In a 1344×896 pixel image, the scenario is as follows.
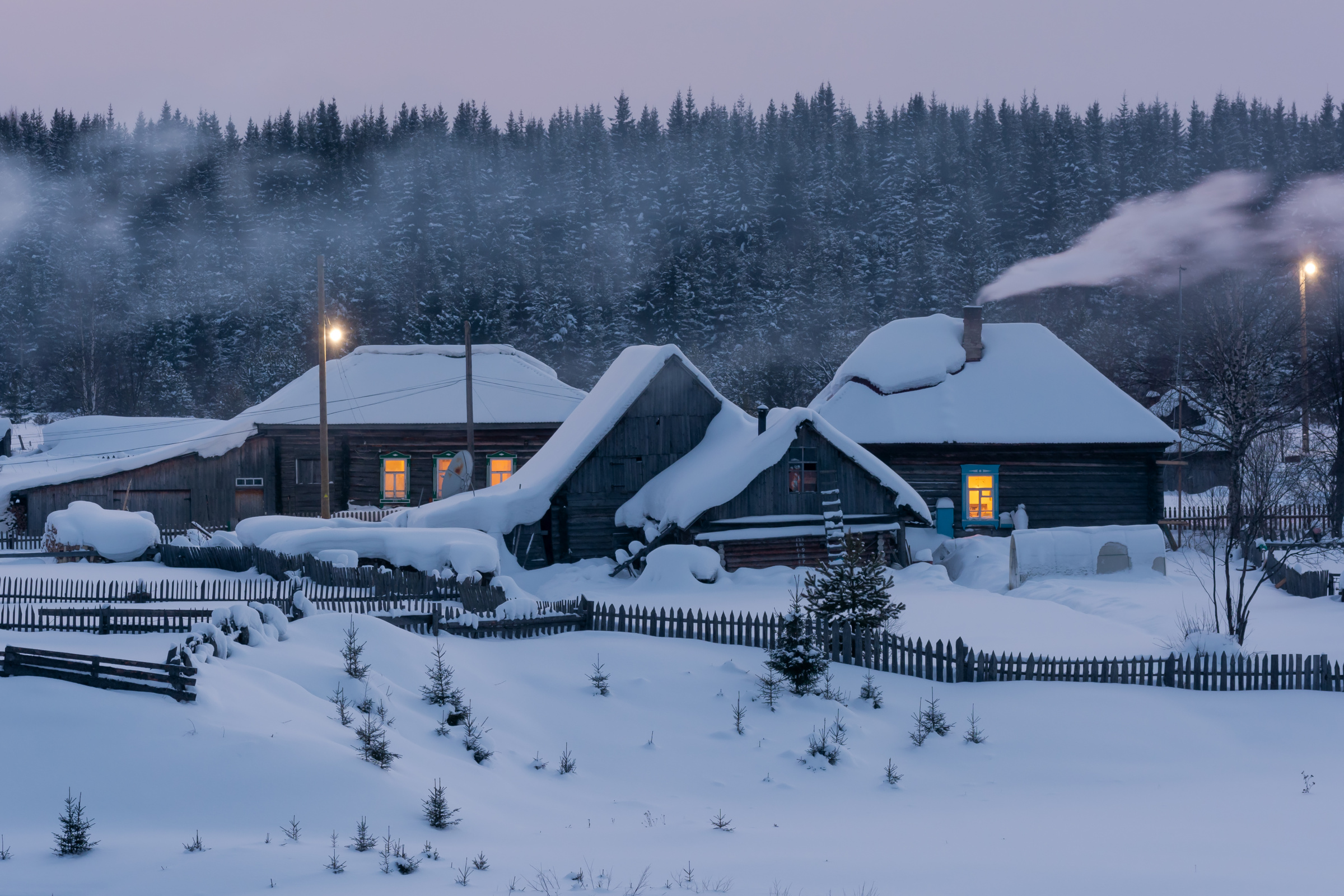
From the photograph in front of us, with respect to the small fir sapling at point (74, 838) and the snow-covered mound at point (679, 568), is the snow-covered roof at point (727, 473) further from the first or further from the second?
the small fir sapling at point (74, 838)

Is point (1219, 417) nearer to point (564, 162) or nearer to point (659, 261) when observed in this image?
point (659, 261)

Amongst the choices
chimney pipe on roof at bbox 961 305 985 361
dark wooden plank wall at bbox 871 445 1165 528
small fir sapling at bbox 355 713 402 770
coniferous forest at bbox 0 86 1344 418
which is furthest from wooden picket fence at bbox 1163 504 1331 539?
coniferous forest at bbox 0 86 1344 418

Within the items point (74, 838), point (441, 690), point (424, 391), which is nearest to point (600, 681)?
point (441, 690)

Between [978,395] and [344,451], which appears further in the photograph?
[344,451]

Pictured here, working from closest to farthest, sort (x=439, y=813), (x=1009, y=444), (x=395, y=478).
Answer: (x=439, y=813)
(x=1009, y=444)
(x=395, y=478)

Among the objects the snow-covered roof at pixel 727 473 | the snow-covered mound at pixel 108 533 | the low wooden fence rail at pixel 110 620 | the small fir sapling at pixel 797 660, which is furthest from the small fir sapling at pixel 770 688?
the snow-covered mound at pixel 108 533

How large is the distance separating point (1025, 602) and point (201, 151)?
121m

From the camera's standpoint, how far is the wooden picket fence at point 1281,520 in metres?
Result: 28.8

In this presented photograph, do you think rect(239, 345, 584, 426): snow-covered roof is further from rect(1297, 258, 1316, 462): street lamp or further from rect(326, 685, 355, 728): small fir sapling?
rect(1297, 258, 1316, 462): street lamp

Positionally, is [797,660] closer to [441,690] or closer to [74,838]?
[441,690]

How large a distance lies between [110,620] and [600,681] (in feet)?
28.7

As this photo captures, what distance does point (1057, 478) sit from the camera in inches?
1245

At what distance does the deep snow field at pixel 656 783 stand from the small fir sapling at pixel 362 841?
0.47ft

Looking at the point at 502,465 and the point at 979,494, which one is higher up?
the point at 502,465
